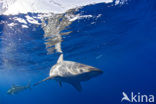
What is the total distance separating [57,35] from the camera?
15.1m

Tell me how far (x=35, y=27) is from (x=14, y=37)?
3.34 meters

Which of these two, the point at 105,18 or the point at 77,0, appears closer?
the point at 77,0

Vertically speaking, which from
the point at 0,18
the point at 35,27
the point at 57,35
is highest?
the point at 0,18

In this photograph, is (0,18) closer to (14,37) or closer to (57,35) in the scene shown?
(14,37)

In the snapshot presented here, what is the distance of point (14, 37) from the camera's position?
46.2 feet

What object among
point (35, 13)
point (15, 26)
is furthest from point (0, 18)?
point (35, 13)

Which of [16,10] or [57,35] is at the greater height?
[16,10]

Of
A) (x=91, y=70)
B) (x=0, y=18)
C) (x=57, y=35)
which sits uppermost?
(x=0, y=18)

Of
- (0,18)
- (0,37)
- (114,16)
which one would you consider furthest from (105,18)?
(0,37)

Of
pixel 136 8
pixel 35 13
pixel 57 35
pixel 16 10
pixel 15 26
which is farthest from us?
pixel 57 35

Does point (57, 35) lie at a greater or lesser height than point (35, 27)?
lesser

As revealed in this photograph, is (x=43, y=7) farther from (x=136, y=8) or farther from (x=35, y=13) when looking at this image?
(x=136, y=8)

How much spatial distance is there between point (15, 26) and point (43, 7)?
3.97m

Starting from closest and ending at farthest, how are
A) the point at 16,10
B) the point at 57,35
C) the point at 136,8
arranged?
the point at 16,10
the point at 136,8
the point at 57,35
